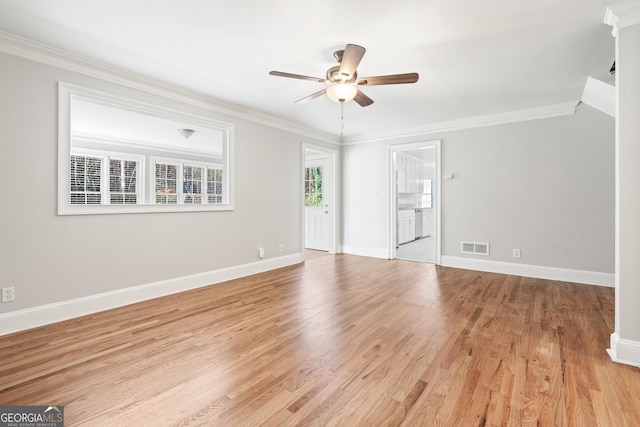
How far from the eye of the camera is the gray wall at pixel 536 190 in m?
3.99

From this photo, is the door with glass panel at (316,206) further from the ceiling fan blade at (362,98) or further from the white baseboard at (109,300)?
the ceiling fan blade at (362,98)

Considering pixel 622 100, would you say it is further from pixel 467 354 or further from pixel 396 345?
pixel 396 345

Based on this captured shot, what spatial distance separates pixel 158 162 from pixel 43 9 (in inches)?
216

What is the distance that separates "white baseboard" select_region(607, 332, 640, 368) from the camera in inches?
79.5

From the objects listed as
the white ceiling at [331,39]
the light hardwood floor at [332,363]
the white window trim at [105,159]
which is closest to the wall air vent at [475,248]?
the light hardwood floor at [332,363]

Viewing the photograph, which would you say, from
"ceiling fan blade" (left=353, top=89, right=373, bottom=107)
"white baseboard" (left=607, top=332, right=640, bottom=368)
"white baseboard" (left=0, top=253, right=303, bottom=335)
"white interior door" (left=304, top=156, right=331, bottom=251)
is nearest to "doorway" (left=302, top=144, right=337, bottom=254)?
"white interior door" (left=304, top=156, right=331, bottom=251)

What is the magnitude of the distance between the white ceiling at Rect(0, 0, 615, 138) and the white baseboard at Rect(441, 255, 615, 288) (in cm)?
242

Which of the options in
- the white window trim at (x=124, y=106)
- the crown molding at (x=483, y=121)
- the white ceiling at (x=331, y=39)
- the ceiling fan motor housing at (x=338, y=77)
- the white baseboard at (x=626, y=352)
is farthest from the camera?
the crown molding at (x=483, y=121)

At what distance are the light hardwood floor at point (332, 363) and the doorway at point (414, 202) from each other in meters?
2.41

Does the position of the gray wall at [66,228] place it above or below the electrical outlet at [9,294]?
above

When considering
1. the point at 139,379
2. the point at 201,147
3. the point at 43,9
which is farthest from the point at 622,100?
the point at 201,147

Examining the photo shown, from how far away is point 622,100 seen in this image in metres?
2.08

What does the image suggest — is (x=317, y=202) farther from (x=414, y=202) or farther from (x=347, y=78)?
(x=347, y=78)

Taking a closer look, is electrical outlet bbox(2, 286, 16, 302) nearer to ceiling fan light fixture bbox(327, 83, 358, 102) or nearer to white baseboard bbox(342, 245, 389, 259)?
ceiling fan light fixture bbox(327, 83, 358, 102)
